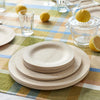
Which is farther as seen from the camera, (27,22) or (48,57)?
(27,22)

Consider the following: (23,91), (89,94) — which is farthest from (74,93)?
(23,91)

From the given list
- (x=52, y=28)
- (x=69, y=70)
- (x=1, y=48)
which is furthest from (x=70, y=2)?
(x=69, y=70)

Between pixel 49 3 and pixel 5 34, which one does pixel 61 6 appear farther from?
pixel 5 34

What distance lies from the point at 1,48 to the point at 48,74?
0.41 meters

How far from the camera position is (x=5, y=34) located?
1.29 metres

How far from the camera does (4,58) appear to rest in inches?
43.2

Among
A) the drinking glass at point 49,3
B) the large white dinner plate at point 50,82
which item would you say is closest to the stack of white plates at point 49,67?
the large white dinner plate at point 50,82

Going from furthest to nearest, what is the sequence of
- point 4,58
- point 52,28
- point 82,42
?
point 52,28 → point 82,42 → point 4,58

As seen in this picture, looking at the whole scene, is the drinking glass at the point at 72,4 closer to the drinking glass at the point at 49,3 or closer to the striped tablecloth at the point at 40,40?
the striped tablecloth at the point at 40,40

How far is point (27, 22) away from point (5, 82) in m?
0.51

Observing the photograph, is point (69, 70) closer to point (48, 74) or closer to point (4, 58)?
point (48, 74)

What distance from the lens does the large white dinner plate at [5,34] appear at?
1.22 meters

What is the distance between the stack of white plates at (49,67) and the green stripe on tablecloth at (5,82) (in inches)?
1.0

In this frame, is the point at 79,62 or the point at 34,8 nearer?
the point at 79,62
